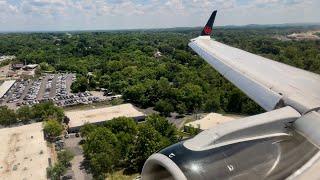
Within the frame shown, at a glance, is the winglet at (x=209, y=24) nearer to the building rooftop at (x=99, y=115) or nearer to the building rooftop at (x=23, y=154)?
the building rooftop at (x=23, y=154)

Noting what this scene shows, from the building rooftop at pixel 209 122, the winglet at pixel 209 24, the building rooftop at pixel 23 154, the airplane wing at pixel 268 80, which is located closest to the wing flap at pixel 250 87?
the airplane wing at pixel 268 80

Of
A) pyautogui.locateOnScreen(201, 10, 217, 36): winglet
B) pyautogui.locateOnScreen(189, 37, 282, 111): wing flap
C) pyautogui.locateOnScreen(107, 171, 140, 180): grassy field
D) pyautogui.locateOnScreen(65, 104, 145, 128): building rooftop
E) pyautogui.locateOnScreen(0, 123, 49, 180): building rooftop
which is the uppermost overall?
pyautogui.locateOnScreen(201, 10, 217, 36): winglet

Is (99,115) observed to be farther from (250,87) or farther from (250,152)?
(250,152)

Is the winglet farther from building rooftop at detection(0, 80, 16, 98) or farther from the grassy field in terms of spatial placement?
building rooftop at detection(0, 80, 16, 98)

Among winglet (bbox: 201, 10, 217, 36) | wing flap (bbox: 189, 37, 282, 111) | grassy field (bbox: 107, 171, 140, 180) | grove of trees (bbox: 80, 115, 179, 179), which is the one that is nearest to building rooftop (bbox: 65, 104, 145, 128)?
grove of trees (bbox: 80, 115, 179, 179)

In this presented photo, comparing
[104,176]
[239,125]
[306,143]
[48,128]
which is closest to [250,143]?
[239,125]

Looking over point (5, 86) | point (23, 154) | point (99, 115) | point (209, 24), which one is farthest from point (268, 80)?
point (5, 86)

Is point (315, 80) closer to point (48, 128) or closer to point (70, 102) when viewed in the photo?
point (48, 128)

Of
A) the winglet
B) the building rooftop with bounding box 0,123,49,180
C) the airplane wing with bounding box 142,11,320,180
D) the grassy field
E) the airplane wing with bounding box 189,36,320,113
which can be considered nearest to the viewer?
the airplane wing with bounding box 142,11,320,180
